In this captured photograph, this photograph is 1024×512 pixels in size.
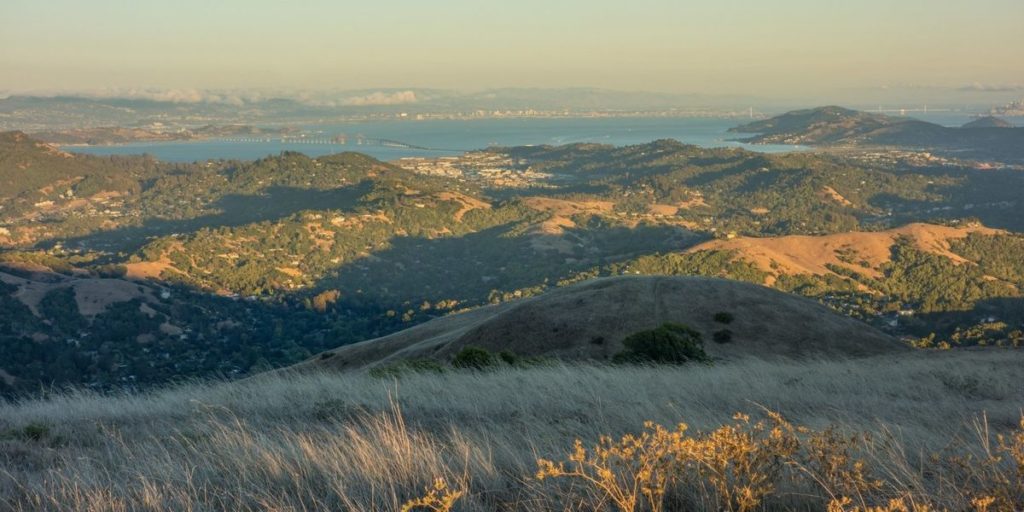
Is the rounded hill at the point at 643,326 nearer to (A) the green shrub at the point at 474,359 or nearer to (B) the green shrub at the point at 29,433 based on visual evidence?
(A) the green shrub at the point at 474,359

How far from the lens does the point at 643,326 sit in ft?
87.9

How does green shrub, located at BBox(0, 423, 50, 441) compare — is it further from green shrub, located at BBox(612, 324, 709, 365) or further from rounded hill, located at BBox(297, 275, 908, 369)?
rounded hill, located at BBox(297, 275, 908, 369)

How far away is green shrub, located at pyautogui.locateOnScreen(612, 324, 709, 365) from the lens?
19672mm

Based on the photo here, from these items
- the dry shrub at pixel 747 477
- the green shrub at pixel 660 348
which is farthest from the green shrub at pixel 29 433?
the green shrub at pixel 660 348

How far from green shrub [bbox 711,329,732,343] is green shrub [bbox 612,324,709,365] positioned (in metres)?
5.02

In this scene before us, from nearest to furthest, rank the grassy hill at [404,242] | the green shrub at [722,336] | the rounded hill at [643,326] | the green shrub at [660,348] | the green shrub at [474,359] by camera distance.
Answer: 1. the green shrub at [474,359]
2. the green shrub at [660,348]
3. the rounded hill at [643,326]
4. the green shrub at [722,336]
5. the grassy hill at [404,242]

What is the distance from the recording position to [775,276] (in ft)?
254

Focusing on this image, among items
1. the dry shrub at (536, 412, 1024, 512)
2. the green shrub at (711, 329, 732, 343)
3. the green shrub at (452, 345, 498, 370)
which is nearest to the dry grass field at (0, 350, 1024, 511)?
the dry shrub at (536, 412, 1024, 512)

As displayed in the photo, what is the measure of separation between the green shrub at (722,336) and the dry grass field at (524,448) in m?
14.8

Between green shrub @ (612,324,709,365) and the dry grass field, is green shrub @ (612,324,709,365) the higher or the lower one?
the lower one

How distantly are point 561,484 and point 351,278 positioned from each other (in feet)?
314

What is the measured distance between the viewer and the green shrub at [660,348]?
19.7 metres

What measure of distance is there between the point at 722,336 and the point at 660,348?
7.06 meters

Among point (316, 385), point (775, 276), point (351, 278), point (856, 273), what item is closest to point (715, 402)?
point (316, 385)
